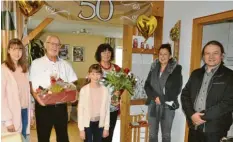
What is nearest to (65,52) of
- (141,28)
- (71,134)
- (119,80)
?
(71,134)

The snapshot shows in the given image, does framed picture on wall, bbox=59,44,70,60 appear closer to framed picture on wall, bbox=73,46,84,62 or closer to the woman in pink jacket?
framed picture on wall, bbox=73,46,84,62

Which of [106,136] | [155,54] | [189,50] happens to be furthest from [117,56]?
[106,136]

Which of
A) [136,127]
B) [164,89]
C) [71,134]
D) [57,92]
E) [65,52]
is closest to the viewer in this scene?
[57,92]

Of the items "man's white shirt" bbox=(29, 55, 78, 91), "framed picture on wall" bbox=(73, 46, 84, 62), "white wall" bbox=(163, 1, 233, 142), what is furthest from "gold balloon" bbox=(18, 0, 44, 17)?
"framed picture on wall" bbox=(73, 46, 84, 62)

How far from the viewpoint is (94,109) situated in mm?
2193

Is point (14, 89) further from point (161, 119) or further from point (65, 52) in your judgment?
point (65, 52)

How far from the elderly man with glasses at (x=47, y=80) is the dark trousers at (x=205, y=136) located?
128 cm

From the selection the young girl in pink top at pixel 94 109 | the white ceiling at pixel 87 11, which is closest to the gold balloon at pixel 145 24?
the white ceiling at pixel 87 11

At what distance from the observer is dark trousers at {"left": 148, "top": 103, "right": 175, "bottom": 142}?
2498 millimetres

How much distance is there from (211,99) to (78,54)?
5.73m

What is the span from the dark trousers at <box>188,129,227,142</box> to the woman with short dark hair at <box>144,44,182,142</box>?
0.43 metres

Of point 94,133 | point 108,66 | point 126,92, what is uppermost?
point 108,66

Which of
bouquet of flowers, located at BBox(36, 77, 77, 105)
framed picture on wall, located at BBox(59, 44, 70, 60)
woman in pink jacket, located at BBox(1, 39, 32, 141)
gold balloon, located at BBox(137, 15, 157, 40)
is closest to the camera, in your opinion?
woman in pink jacket, located at BBox(1, 39, 32, 141)

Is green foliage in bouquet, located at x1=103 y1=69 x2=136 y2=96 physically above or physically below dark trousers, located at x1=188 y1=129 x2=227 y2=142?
above
